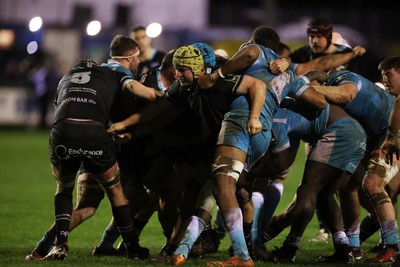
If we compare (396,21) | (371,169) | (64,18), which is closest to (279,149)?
(371,169)

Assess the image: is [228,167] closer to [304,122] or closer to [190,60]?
[190,60]

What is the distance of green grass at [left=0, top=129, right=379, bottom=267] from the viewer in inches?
350

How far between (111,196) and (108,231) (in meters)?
0.74

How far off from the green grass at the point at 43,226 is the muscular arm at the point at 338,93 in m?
1.59

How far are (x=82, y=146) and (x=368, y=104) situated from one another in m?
2.87

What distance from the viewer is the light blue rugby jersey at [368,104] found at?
9.01 meters

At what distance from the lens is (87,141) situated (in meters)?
8.50

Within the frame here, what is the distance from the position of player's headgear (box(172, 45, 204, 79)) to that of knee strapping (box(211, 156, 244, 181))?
2.72ft

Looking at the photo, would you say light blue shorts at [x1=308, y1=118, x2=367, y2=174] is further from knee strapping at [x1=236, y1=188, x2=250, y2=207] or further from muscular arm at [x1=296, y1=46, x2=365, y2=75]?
muscular arm at [x1=296, y1=46, x2=365, y2=75]

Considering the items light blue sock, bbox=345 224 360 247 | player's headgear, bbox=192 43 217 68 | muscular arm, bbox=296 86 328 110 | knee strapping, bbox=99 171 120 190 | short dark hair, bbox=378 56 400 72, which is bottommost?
light blue sock, bbox=345 224 360 247

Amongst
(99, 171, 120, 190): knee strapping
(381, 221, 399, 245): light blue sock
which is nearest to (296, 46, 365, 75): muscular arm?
(381, 221, 399, 245): light blue sock

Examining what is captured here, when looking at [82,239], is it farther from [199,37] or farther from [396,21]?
[396,21]

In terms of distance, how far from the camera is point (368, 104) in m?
9.06

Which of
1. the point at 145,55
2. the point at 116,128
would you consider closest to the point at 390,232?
the point at 116,128
